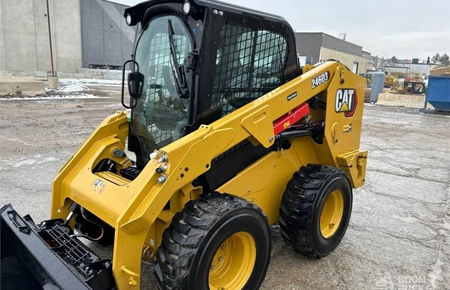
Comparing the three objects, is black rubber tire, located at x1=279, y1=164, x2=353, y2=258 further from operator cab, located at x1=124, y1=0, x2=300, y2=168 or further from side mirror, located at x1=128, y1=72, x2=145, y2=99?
side mirror, located at x1=128, y1=72, x2=145, y2=99

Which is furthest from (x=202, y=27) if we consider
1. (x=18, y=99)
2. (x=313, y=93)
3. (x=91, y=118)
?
(x=18, y=99)

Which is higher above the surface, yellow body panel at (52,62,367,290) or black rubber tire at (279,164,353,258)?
yellow body panel at (52,62,367,290)

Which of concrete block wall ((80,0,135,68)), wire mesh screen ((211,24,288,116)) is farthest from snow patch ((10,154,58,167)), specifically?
concrete block wall ((80,0,135,68))

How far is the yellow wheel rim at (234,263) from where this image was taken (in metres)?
2.51

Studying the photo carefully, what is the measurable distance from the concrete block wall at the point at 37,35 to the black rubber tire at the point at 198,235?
32.9 m

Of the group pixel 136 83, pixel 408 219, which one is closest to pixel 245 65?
pixel 136 83

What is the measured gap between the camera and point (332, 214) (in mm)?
3562

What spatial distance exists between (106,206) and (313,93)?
1.99m

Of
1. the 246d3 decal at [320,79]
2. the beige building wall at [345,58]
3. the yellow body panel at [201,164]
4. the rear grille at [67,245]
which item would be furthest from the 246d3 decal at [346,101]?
the beige building wall at [345,58]

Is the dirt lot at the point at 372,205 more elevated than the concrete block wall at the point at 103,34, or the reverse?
the concrete block wall at the point at 103,34

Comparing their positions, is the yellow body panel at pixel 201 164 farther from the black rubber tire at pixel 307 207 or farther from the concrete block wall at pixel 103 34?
the concrete block wall at pixel 103 34

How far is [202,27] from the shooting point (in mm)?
2492

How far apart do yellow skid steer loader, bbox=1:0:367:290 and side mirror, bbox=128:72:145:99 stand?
0.01m

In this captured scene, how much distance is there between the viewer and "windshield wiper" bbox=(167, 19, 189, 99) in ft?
8.42
